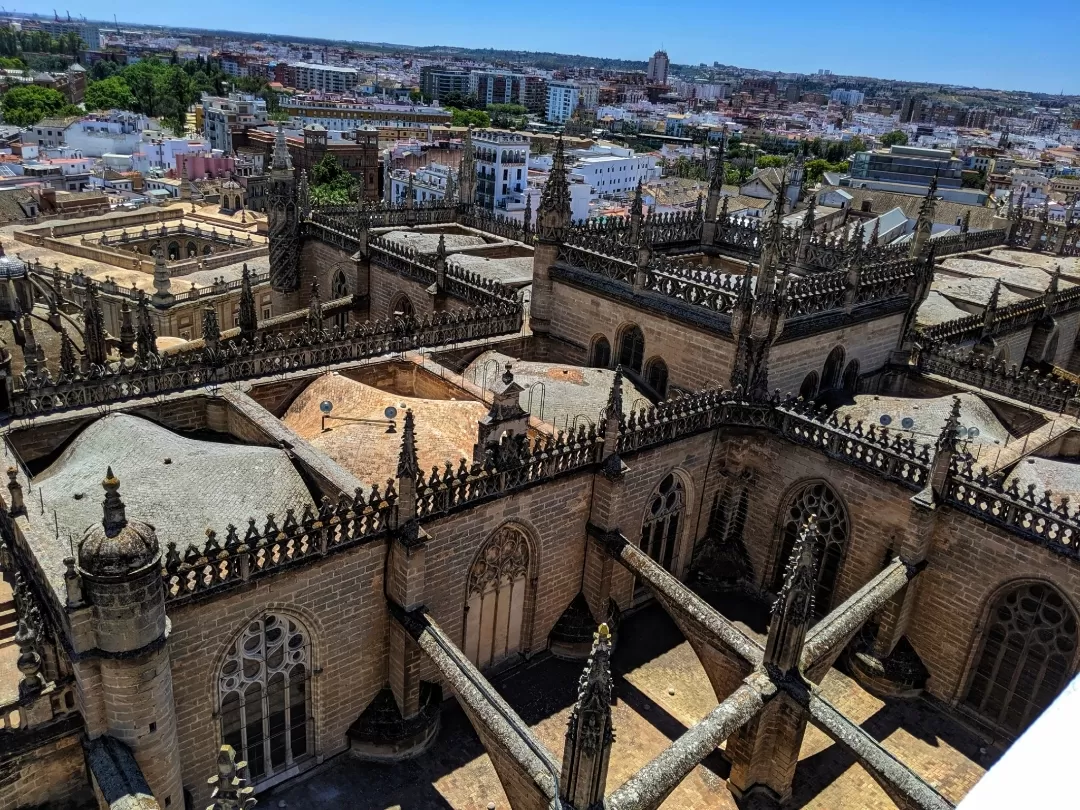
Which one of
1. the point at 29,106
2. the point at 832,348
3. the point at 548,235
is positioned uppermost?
the point at 548,235

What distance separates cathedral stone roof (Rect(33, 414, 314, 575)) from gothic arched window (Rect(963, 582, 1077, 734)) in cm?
1836

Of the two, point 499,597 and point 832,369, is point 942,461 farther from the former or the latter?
point 499,597

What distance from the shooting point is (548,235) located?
3119 centimetres

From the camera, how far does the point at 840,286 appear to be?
28.2 m

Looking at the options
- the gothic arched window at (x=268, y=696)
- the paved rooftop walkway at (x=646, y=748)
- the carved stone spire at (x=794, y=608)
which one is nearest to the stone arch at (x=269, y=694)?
the gothic arched window at (x=268, y=696)

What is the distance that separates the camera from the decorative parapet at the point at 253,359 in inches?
887

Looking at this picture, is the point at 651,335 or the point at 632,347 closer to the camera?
the point at 651,335

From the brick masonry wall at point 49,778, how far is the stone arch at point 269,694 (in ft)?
9.60

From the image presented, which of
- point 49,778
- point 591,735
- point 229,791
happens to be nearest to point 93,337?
point 49,778

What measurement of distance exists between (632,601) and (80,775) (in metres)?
16.1

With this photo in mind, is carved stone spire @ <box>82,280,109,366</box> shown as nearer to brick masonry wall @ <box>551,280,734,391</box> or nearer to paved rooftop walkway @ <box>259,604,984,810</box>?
paved rooftop walkway @ <box>259,604,984,810</box>

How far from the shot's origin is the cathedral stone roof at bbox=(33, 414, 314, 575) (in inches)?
728

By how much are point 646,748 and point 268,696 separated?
31.1 ft

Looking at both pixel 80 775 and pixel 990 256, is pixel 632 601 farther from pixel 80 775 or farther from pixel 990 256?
pixel 990 256
